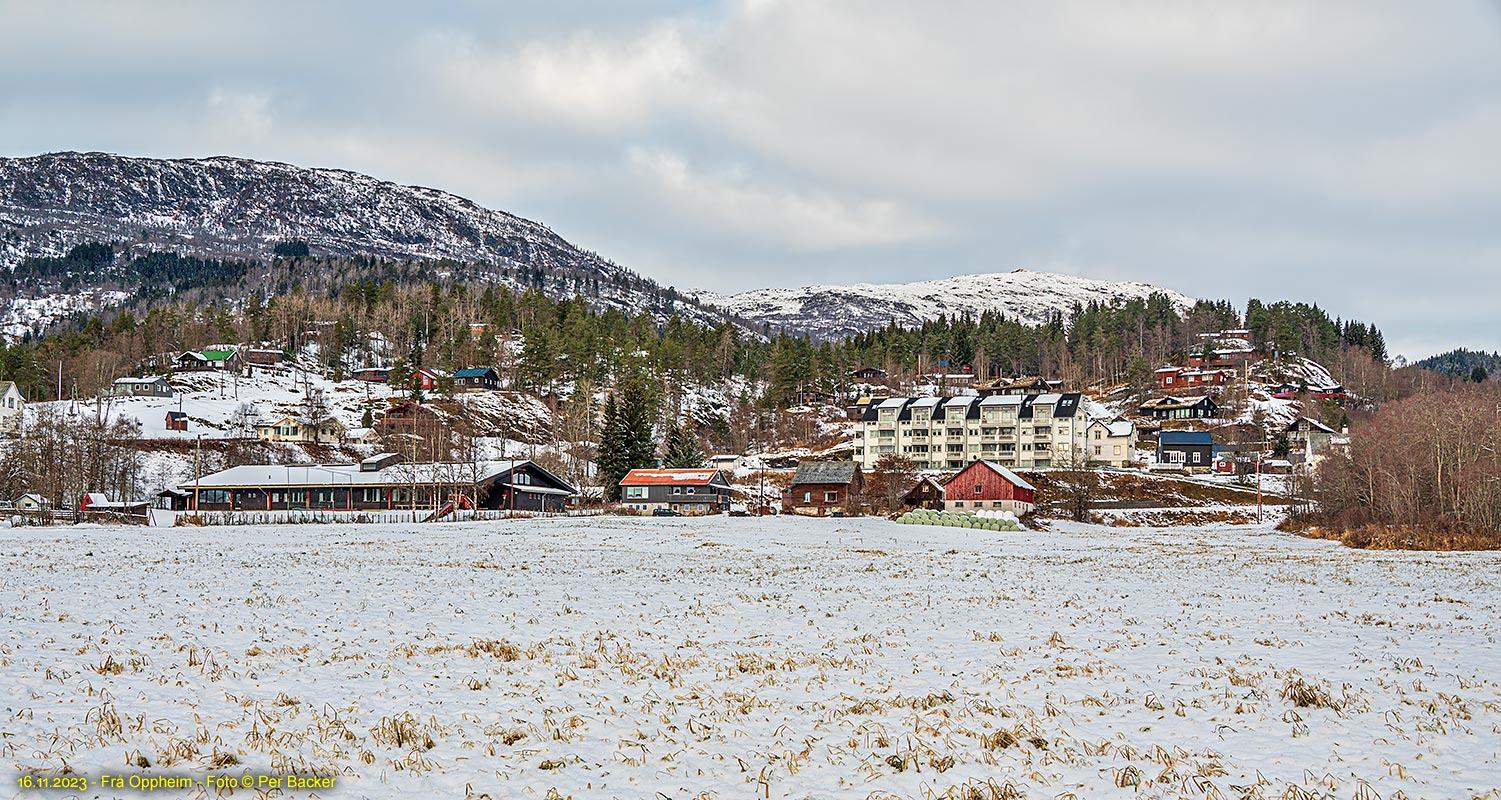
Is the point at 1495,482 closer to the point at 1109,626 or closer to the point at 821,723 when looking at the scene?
the point at 1109,626

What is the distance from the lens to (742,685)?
14836 millimetres

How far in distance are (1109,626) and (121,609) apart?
65.8 feet

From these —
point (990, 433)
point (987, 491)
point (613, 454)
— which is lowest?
point (987, 491)

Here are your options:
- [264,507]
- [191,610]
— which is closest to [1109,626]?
[191,610]

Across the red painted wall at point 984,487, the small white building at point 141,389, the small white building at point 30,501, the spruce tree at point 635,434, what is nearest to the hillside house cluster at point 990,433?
the red painted wall at point 984,487

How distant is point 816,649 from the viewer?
18.0m

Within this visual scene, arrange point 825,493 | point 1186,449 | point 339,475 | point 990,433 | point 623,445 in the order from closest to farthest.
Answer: point 339,475, point 825,493, point 623,445, point 990,433, point 1186,449

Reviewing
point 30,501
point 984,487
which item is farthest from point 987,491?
point 30,501

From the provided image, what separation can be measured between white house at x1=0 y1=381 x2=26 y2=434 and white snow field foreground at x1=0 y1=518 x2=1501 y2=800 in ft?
415

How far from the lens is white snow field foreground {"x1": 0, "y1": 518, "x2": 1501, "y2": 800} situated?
420 inches

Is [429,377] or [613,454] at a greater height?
[429,377]

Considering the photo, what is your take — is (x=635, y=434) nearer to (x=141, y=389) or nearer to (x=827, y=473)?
(x=827, y=473)

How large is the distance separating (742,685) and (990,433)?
448 feet

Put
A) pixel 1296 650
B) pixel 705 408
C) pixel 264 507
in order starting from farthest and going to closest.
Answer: pixel 705 408 → pixel 264 507 → pixel 1296 650
